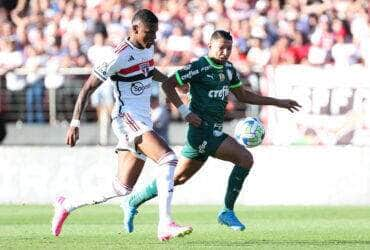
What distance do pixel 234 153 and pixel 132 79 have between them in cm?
181

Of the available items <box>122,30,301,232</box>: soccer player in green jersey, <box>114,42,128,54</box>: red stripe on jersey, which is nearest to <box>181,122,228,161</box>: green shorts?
<box>122,30,301,232</box>: soccer player in green jersey

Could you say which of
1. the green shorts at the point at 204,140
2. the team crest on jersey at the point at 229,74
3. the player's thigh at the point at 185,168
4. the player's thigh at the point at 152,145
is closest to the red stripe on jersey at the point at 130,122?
the player's thigh at the point at 152,145

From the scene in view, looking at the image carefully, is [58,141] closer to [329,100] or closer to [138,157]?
[329,100]

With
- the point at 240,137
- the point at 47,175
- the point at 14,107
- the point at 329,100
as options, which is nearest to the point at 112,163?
the point at 47,175

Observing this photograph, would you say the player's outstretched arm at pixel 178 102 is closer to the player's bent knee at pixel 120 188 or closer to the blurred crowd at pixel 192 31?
the player's bent knee at pixel 120 188

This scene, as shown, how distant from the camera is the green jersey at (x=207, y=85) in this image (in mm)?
12523

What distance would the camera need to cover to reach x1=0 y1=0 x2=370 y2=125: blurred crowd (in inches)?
834

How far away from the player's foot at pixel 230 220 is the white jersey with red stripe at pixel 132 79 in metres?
1.85

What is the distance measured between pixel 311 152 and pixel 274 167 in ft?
2.15

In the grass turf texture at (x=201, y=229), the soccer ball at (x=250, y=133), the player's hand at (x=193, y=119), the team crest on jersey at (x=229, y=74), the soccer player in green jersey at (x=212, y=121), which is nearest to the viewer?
the grass turf texture at (x=201, y=229)

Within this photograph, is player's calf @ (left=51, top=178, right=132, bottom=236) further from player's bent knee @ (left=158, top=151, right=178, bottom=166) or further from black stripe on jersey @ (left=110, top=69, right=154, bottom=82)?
black stripe on jersey @ (left=110, top=69, right=154, bottom=82)

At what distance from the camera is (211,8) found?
23.3 metres

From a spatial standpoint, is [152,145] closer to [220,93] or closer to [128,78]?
[128,78]

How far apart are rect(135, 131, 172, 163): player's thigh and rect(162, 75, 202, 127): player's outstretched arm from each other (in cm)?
92
